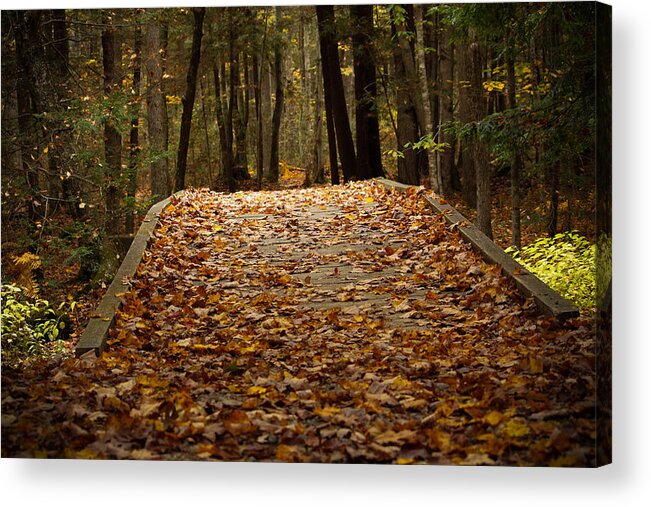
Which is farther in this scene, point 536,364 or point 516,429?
A: point 536,364

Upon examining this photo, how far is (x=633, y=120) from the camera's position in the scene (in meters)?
5.09

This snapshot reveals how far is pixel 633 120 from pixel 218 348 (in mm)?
3438

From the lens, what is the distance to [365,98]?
14844 mm

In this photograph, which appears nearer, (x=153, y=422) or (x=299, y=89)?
(x=153, y=422)

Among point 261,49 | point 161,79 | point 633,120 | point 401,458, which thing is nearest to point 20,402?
point 401,458

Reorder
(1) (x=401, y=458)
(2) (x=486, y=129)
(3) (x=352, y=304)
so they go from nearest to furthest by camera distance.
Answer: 1. (1) (x=401, y=458)
2. (3) (x=352, y=304)
3. (2) (x=486, y=129)

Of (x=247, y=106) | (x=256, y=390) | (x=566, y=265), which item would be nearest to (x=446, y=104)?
(x=247, y=106)

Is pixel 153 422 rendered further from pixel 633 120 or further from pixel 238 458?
pixel 633 120

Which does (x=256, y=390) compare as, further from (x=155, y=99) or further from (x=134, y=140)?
(x=134, y=140)

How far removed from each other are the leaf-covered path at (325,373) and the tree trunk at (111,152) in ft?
4.82

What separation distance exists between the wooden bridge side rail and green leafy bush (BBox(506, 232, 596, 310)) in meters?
0.54

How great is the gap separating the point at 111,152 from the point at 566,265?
6171 millimetres

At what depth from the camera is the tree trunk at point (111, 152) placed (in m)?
8.39

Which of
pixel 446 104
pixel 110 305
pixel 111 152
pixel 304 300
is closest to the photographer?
pixel 110 305
